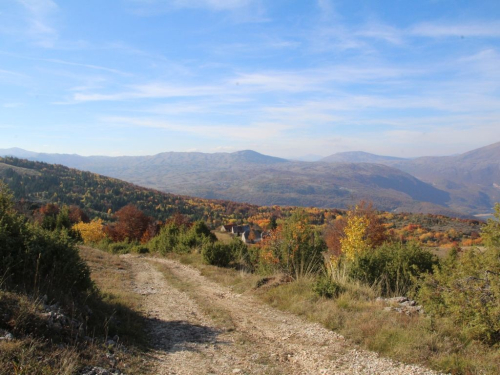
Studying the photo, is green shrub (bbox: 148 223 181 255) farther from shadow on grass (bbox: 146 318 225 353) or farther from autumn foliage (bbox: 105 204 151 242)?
shadow on grass (bbox: 146 318 225 353)

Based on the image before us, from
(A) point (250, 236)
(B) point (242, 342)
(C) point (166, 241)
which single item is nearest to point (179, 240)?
(C) point (166, 241)

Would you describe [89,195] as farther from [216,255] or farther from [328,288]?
[328,288]

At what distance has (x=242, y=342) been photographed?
657 cm

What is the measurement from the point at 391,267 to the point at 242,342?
6102mm

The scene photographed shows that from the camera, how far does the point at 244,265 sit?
17031 millimetres

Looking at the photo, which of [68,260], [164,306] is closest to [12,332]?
[68,260]

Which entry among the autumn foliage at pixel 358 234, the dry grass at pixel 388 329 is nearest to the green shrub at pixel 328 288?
the dry grass at pixel 388 329

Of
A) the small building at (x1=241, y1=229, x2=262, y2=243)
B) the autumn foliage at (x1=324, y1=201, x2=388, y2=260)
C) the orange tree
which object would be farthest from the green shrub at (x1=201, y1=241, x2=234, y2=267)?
the small building at (x1=241, y1=229, x2=262, y2=243)

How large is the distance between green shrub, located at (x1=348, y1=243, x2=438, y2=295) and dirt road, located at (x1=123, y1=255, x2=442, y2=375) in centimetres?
351

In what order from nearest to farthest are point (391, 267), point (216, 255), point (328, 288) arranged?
point (328, 288) → point (391, 267) → point (216, 255)

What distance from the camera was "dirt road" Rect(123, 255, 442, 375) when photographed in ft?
17.5

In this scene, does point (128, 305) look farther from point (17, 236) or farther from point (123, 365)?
point (123, 365)

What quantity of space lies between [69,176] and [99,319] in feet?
441

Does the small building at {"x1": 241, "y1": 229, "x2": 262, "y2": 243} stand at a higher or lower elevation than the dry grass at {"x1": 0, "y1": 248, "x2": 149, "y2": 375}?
lower
